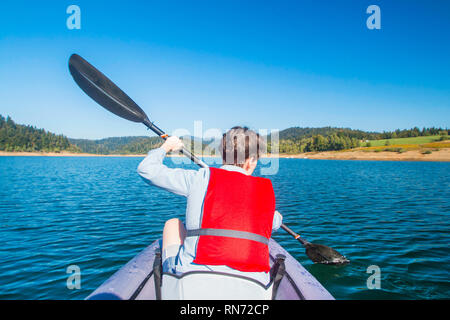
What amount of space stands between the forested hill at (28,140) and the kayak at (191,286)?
167013mm

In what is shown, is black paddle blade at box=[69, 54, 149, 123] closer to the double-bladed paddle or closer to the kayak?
the double-bladed paddle

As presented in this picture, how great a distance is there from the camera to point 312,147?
5226 inches

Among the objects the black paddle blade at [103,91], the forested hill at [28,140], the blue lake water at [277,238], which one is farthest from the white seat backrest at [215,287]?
the forested hill at [28,140]

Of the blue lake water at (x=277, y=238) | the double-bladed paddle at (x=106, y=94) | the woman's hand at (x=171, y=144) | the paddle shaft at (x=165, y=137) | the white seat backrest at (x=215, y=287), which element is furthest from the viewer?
the blue lake water at (x=277, y=238)

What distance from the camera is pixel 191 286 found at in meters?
2.09

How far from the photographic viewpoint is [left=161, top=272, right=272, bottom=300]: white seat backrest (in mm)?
2082

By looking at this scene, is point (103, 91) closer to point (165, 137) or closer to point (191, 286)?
point (165, 137)

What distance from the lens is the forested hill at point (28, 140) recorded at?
134 m

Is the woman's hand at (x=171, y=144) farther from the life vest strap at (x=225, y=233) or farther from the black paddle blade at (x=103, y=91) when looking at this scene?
the black paddle blade at (x=103, y=91)

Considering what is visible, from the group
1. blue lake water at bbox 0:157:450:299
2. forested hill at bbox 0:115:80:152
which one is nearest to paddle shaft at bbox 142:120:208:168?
blue lake water at bbox 0:157:450:299

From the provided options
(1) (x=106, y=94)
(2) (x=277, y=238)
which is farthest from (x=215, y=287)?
(2) (x=277, y=238)

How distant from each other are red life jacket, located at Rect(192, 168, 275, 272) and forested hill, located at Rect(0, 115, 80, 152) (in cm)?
16862

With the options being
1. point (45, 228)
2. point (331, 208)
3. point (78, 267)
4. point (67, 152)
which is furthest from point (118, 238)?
point (67, 152)

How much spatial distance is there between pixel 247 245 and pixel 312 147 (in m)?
138
